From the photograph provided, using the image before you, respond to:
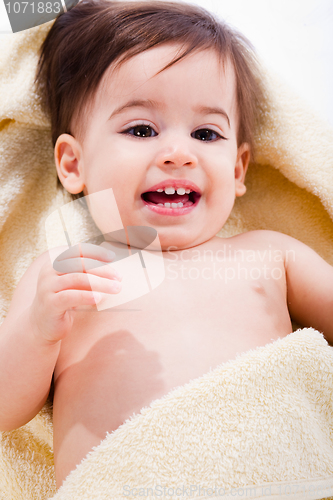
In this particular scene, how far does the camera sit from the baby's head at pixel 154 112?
0.77 meters

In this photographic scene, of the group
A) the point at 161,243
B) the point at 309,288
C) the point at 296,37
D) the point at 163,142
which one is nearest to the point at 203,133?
the point at 163,142

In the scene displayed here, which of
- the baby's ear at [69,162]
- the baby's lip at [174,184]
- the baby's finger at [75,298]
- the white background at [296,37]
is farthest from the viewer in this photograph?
the white background at [296,37]

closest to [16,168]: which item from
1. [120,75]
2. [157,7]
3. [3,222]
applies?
[3,222]

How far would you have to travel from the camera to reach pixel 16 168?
3.26 ft

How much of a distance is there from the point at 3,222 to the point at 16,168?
0.44 ft

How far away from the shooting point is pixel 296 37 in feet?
3.95

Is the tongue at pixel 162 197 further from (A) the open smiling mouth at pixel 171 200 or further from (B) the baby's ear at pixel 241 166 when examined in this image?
(B) the baby's ear at pixel 241 166

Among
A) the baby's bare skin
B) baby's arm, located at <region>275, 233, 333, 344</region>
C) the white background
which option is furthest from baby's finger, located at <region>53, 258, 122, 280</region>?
the white background

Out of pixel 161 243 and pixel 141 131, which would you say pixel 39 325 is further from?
pixel 141 131

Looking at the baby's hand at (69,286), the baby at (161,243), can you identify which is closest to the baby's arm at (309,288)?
the baby at (161,243)

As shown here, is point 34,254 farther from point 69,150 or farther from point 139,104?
point 139,104

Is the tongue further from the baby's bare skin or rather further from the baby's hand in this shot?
the baby's hand

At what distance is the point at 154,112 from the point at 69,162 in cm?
22

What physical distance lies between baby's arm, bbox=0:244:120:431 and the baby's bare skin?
6 cm
